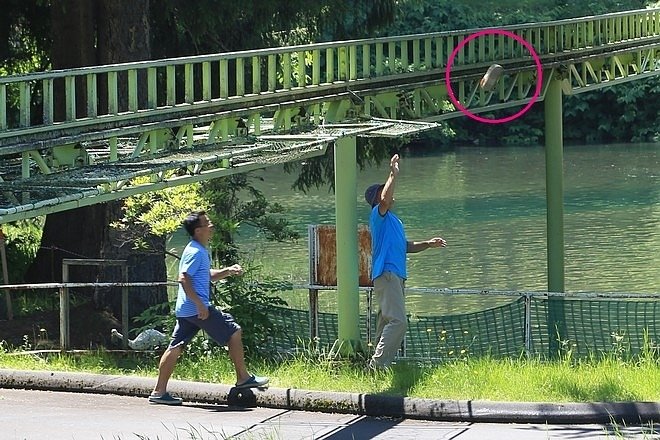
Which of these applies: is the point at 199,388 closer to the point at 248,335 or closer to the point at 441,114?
the point at 248,335

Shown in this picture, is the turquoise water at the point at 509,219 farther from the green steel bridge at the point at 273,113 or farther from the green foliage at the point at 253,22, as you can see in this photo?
the green foliage at the point at 253,22

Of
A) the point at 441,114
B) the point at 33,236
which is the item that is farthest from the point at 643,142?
the point at 441,114

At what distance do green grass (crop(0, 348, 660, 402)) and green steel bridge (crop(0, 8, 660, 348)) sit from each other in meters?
0.89

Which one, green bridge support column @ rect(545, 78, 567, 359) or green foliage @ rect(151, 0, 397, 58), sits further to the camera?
green bridge support column @ rect(545, 78, 567, 359)

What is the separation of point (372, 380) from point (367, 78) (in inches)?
230

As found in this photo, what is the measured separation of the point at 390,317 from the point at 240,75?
3.33 m

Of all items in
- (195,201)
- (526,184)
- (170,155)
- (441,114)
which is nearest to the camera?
(170,155)

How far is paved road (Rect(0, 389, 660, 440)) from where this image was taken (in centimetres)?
909

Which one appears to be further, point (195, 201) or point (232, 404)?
point (195, 201)

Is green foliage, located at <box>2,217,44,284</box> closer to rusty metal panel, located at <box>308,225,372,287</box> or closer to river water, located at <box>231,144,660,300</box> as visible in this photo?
river water, located at <box>231,144,660,300</box>

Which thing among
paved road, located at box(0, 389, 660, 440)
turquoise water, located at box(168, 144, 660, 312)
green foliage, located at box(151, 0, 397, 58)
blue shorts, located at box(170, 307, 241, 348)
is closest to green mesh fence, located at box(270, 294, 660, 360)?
blue shorts, located at box(170, 307, 241, 348)

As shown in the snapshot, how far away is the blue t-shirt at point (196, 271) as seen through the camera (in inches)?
408

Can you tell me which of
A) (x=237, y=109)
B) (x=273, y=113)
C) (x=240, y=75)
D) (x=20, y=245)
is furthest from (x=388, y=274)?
(x=20, y=245)

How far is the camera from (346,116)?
14883 millimetres
